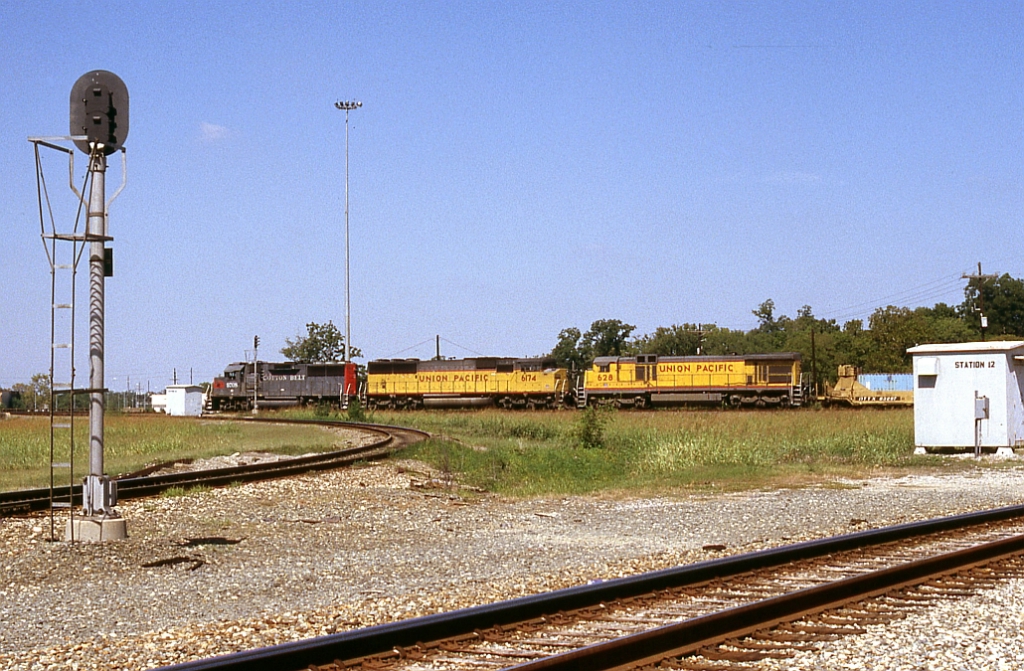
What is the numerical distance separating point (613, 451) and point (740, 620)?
19258 mm

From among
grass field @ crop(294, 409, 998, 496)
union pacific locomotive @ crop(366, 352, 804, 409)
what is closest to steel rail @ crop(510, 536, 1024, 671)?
grass field @ crop(294, 409, 998, 496)

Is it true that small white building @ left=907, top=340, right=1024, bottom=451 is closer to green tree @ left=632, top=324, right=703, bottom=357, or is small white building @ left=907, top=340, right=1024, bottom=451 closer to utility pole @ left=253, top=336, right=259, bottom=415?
utility pole @ left=253, top=336, right=259, bottom=415

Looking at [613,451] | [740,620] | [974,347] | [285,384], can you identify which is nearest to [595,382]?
[285,384]

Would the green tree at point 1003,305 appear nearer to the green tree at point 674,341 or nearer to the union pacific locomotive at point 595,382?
the green tree at point 674,341

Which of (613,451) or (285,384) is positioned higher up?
(285,384)

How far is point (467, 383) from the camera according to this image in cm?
5662

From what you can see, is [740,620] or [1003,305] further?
[1003,305]

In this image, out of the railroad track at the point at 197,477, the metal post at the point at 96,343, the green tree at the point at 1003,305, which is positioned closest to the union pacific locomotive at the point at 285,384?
the railroad track at the point at 197,477

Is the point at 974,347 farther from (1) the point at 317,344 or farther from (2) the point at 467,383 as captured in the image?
(1) the point at 317,344

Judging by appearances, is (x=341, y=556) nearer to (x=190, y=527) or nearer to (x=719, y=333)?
(x=190, y=527)

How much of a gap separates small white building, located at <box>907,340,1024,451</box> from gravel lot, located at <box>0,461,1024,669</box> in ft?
16.8

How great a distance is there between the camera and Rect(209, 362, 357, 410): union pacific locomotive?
198ft

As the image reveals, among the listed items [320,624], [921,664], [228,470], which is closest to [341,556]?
[320,624]

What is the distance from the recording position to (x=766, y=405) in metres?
51.0
